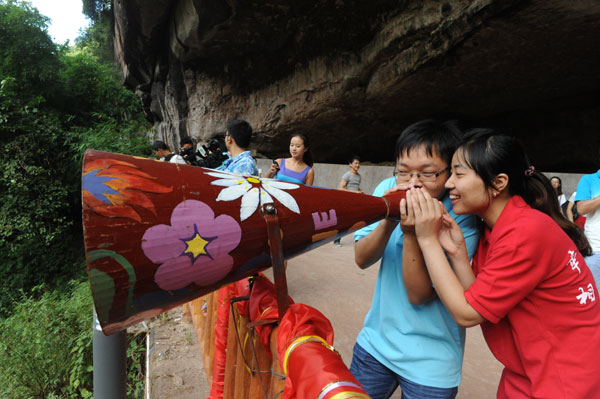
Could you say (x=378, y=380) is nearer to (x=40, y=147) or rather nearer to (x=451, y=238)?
(x=451, y=238)

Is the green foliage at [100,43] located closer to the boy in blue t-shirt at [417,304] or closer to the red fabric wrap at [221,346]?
the red fabric wrap at [221,346]

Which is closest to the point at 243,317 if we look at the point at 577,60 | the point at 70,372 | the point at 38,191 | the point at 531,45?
the point at 70,372

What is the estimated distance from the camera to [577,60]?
544 centimetres

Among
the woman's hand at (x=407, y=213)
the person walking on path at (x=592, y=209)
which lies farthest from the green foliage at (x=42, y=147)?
the person walking on path at (x=592, y=209)

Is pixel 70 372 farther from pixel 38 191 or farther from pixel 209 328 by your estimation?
pixel 38 191

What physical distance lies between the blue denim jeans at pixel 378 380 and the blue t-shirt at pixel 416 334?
0.03 meters

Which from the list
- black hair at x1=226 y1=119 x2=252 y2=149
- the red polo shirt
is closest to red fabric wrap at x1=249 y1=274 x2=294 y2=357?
the red polo shirt

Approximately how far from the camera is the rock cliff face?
4.90 metres

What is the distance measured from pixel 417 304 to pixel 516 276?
0.98 ft

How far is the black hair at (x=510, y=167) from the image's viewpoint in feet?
2.78

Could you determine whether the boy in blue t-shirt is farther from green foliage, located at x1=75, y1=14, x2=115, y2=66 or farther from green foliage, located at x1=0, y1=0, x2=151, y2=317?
green foliage, located at x1=75, y1=14, x2=115, y2=66

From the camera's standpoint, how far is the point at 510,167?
2.86ft

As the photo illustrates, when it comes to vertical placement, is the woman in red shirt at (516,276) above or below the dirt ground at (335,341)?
above

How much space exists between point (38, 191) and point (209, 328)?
927cm
